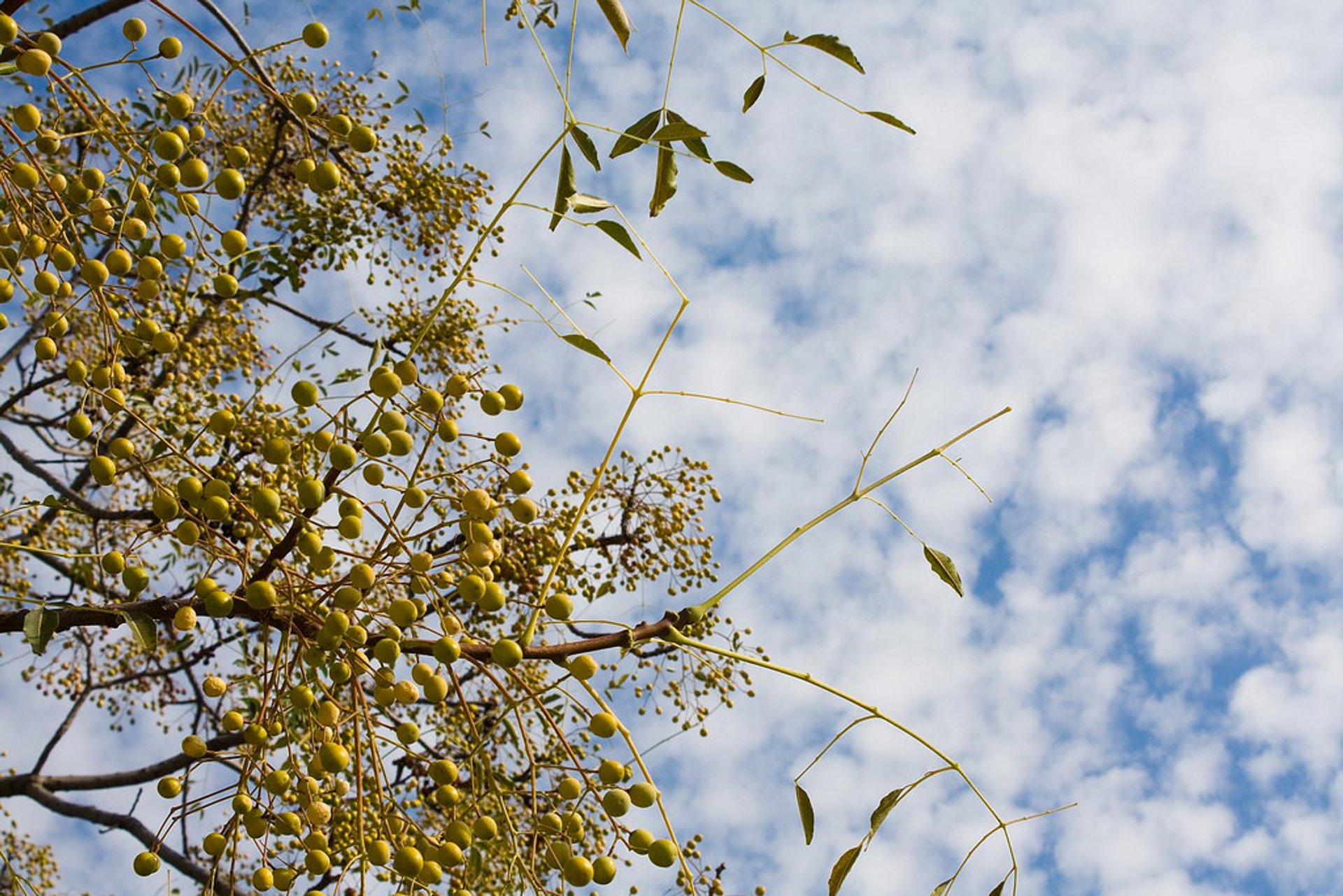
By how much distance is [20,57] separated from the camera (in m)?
1.54

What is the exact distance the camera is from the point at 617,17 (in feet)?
4.66

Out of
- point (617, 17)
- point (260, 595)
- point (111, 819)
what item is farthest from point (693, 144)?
point (111, 819)

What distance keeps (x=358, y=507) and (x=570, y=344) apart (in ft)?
1.20

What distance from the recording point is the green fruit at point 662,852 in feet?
4.14

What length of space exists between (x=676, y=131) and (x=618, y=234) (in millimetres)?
170

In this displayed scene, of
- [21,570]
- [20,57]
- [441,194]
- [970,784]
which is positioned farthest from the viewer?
[21,570]

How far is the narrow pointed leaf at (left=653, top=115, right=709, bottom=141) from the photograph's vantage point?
1.45 meters

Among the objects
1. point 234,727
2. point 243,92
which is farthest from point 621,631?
point 243,92

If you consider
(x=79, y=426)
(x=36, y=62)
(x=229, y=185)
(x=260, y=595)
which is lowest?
(x=260, y=595)

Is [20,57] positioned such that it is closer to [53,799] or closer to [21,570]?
[53,799]

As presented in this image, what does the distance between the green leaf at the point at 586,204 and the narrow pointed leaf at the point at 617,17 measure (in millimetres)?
214

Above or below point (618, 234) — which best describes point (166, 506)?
below

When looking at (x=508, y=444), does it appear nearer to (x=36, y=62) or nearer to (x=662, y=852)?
(x=662, y=852)

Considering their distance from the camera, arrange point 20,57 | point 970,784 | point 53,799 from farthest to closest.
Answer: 1. point 53,799
2. point 20,57
3. point 970,784
